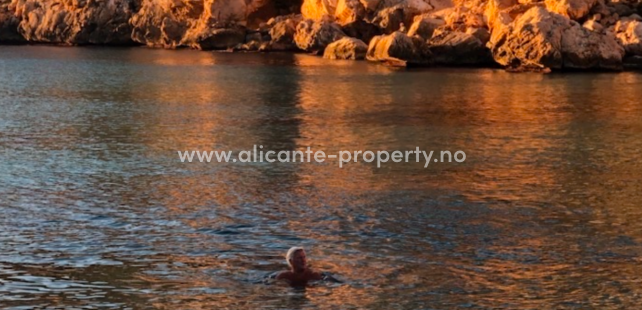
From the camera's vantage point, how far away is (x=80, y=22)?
281 ft

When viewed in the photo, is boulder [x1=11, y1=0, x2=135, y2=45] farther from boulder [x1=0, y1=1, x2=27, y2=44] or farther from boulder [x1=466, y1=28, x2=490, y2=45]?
boulder [x1=466, y1=28, x2=490, y2=45]

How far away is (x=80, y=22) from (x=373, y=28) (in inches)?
1202

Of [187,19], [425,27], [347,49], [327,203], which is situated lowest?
[327,203]

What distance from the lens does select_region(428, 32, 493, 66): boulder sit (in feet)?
181

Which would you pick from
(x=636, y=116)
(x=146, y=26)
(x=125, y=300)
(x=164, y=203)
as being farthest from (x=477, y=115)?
(x=146, y=26)

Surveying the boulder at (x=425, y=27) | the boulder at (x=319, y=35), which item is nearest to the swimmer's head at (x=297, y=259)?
the boulder at (x=425, y=27)

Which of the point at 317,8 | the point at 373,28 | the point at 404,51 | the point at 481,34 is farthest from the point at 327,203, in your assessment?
the point at 317,8

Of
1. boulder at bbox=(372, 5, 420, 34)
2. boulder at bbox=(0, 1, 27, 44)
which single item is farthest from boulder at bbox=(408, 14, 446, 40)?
boulder at bbox=(0, 1, 27, 44)

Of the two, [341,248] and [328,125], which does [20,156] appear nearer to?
[328,125]

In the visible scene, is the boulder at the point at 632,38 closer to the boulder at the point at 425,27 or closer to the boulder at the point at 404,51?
the boulder at the point at 404,51

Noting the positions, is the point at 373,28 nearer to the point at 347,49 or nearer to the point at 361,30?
the point at 361,30

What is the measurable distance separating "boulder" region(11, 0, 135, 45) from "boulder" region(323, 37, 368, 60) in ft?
89.9

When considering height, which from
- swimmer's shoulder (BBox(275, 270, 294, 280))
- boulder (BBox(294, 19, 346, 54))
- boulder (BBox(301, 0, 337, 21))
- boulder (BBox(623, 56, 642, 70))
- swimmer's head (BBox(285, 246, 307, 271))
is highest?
boulder (BBox(301, 0, 337, 21))

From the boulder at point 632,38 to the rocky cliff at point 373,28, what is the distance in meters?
0.05
